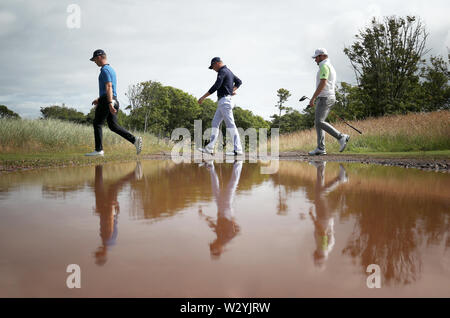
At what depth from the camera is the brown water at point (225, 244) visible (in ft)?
4.81

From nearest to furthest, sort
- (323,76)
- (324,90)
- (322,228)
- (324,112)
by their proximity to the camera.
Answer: (322,228)
(323,76)
(324,90)
(324,112)

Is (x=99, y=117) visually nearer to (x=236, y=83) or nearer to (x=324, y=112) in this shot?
(x=236, y=83)

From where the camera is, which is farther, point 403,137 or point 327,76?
point 403,137

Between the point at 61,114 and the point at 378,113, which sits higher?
the point at 61,114

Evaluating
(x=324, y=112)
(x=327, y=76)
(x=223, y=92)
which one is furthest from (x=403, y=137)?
(x=223, y=92)

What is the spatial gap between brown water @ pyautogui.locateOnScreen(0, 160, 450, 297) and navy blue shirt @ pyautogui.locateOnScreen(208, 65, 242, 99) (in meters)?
6.29

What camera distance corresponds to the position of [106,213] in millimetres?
2850

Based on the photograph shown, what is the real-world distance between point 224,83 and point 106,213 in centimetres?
744

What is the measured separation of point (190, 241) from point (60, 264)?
687 millimetres

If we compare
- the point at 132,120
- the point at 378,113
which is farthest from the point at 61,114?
the point at 378,113

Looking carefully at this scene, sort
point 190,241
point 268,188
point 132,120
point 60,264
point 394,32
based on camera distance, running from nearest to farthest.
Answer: point 60,264 → point 190,241 → point 268,188 → point 394,32 → point 132,120
